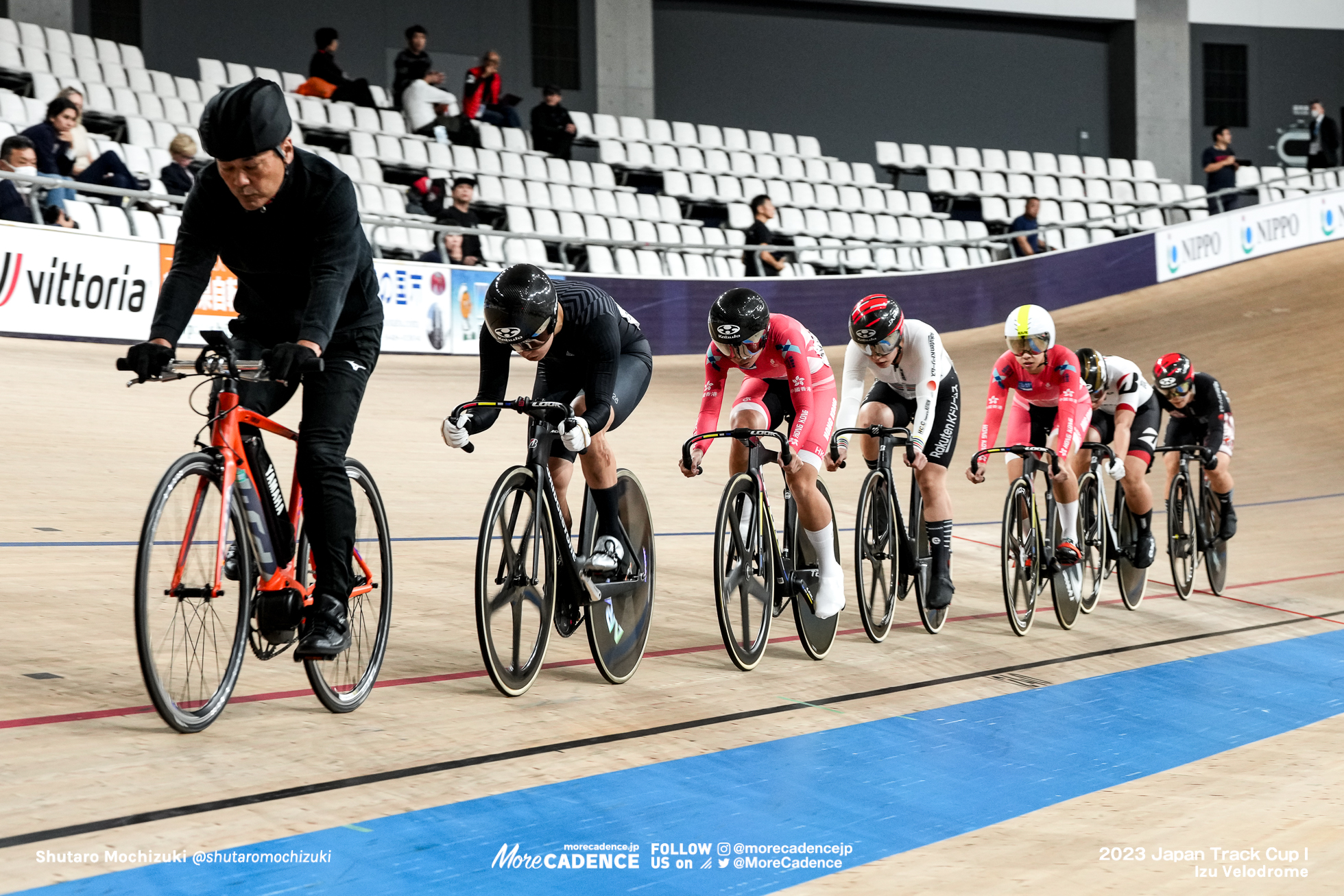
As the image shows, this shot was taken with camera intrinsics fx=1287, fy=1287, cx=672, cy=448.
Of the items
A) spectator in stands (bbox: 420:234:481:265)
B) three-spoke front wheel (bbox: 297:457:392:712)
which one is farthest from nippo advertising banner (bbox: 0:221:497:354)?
three-spoke front wheel (bbox: 297:457:392:712)

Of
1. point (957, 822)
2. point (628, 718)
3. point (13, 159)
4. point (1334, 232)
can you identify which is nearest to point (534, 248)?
point (13, 159)

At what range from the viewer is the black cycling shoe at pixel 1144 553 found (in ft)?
21.3

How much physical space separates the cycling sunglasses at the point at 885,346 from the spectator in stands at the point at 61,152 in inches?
230

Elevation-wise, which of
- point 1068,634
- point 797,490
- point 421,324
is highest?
point 421,324

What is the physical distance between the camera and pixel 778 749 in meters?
3.29

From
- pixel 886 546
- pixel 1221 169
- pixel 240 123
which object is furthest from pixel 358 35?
pixel 240 123

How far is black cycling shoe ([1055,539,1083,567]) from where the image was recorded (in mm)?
A: 5789

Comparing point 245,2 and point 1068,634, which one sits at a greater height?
point 245,2

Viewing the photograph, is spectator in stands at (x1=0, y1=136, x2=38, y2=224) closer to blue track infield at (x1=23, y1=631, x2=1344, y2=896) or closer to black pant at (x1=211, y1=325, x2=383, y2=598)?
black pant at (x1=211, y1=325, x2=383, y2=598)

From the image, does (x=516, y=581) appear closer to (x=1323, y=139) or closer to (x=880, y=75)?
(x=880, y=75)

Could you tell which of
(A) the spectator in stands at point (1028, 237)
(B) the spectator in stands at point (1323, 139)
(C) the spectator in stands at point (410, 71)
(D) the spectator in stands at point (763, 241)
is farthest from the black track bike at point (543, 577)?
(B) the spectator in stands at point (1323, 139)

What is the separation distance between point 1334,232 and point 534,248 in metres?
12.2

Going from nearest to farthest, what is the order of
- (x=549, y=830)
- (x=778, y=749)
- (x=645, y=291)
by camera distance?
1. (x=549, y=830)
2. (x=778, y=749)
3. (x=645, y=291)

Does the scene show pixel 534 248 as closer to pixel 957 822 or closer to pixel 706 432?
pixel 706 432
